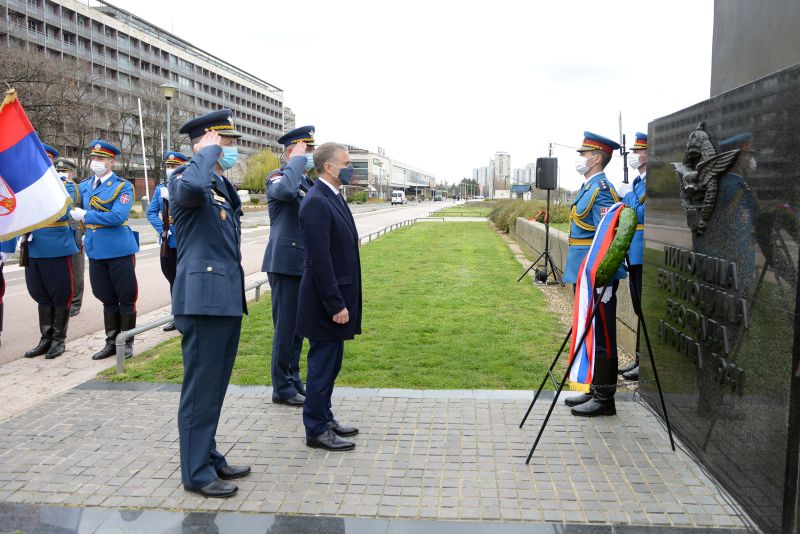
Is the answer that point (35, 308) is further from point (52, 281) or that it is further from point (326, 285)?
point (326, 285)

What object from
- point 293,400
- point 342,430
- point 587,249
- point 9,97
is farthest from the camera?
point 587,249

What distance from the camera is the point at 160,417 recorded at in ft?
17.3

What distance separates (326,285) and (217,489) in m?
1.47

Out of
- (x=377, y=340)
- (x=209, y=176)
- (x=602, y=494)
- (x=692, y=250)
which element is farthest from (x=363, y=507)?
(x=377, y=340)

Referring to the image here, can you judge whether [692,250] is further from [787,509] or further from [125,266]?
[125,266]

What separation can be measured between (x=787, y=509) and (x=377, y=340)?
17.8ft

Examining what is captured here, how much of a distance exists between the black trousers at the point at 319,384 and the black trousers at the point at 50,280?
4.43m

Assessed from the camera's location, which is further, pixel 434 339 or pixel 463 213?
pixel 463 213

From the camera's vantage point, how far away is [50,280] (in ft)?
24.5

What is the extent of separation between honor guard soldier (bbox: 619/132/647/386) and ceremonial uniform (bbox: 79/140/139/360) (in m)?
5.53

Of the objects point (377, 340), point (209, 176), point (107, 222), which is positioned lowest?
point (377, 340)

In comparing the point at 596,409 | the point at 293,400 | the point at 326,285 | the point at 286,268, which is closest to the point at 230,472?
the point at 326,285

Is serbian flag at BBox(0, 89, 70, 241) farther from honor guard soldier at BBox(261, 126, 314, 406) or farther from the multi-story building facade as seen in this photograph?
the multi-story building facade

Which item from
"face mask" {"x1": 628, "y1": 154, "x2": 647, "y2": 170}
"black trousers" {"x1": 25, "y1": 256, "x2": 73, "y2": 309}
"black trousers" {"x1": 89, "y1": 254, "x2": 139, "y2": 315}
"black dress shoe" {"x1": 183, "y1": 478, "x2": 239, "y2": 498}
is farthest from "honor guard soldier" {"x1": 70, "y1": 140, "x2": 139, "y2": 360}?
"face mask" {"x1": 628, "y1": 154, "x2": 647, "y2": 170}
